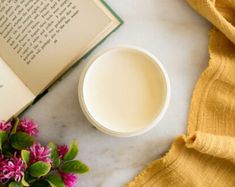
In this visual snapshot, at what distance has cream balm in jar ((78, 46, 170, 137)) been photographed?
2.37 ft

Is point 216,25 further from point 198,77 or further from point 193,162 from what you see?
point 193,162

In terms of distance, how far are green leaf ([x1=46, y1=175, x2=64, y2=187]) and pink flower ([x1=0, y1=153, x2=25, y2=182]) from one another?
45 mm

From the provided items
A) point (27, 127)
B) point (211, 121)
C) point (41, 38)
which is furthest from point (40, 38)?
point (211, 121)

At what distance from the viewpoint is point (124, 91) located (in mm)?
737

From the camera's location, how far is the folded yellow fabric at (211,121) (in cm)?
76

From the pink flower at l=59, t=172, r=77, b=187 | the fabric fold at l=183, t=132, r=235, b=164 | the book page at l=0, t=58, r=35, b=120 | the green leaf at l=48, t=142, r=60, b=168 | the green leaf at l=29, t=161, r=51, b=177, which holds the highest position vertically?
the book page at l=0, t=58, r=35, b=120

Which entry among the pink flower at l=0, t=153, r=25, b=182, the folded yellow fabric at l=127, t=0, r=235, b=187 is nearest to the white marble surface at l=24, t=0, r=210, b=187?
the folded yellow fabric at l=127, t=0, r=235, b=187

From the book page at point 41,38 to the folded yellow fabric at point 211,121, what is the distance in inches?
7.2

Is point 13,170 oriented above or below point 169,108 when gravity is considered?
above

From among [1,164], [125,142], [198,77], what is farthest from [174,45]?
[1,164]

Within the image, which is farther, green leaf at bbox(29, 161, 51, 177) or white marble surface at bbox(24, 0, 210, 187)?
white marble surface at bbox(24, 0, 210, 187)

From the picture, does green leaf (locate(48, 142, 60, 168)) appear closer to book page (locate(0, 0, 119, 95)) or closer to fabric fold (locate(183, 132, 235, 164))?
book page (locate(0, 0, 119, 95))

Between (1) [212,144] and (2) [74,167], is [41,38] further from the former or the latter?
(1) [212,144]

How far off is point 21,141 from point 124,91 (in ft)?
0.58
